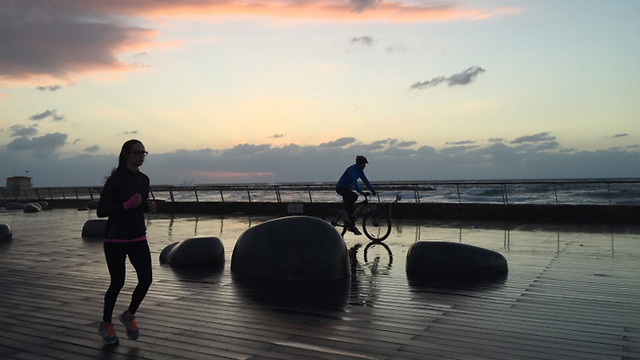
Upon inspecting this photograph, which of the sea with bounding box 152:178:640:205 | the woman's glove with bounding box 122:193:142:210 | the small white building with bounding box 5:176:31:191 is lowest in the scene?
the sea with bounding box 152:178:640:205

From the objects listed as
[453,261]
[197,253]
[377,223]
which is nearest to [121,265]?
[197,253]

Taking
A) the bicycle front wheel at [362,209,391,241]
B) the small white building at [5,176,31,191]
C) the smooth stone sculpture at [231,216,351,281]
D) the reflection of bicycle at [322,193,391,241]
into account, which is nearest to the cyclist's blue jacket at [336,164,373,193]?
the reflection of bicycle at [322,193,391,241]

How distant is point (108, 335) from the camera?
15.0 feet

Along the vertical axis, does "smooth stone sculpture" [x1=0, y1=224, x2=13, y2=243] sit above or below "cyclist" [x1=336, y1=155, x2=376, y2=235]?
below

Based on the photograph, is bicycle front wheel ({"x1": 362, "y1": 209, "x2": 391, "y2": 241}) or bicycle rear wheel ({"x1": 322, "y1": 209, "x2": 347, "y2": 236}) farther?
bicycle rear wheel ({"x1": 322, "y1": 209, "x2": 347, "y2": 236})

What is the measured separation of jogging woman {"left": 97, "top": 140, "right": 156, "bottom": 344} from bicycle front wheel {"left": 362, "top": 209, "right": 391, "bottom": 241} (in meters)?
8.96

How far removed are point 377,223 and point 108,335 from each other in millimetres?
9275

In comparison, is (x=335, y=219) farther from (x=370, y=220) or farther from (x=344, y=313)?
(x=344, y=313)

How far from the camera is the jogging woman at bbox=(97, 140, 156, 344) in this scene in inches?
180

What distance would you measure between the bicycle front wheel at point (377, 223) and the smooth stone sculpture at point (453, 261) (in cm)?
452

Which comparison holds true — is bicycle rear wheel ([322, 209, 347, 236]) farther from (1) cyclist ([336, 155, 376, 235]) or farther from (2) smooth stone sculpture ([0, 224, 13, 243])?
(2) smooth stone sculpture ([0, 224, 13, 243])

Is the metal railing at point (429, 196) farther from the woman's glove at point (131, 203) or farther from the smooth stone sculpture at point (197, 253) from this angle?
the woman's glove at point (131, 203)

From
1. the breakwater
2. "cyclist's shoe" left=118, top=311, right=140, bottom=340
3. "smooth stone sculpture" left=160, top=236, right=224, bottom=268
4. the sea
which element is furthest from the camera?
the sea

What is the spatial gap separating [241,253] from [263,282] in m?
0.91
